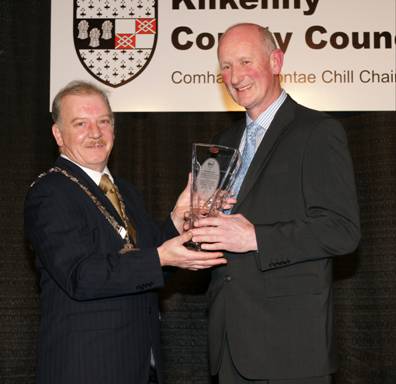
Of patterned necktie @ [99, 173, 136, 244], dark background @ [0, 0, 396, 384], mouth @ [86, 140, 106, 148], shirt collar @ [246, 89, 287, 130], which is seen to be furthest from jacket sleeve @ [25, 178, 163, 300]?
dark background @ [0, 0, 396, 384]

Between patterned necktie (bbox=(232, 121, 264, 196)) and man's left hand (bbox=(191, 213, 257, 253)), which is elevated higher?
patterned necktie (bbox=(232, 121, 264, 196))

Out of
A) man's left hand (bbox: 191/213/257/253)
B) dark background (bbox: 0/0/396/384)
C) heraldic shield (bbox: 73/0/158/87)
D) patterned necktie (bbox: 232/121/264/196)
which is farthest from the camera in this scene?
heraldic shield (bbox: 73/0/158/87)

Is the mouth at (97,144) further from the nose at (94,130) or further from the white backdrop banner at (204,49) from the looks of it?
the white backdrop banner at (204,49)

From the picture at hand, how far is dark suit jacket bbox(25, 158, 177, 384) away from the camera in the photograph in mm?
2303

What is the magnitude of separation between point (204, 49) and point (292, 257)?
215 cm

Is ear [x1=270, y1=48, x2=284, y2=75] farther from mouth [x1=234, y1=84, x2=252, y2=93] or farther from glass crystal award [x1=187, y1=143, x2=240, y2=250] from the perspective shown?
glass crystal award [x1=187, y1=143, x2=240, y2=250]

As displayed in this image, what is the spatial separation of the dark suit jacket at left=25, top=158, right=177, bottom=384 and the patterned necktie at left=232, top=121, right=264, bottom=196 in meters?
0.43

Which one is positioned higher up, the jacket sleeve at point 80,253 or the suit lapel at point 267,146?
the suit lapel at point 267,146

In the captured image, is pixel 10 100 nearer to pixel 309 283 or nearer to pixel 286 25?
pixel 286 25

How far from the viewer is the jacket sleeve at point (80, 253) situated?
7.54 ft

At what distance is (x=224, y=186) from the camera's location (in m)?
2.33

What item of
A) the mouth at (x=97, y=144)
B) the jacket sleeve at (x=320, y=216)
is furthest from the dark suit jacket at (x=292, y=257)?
the mouth at (x=97, y=144)

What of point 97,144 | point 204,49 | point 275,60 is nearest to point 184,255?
point 97,144

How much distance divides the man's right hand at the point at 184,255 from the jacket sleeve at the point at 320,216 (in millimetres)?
168
